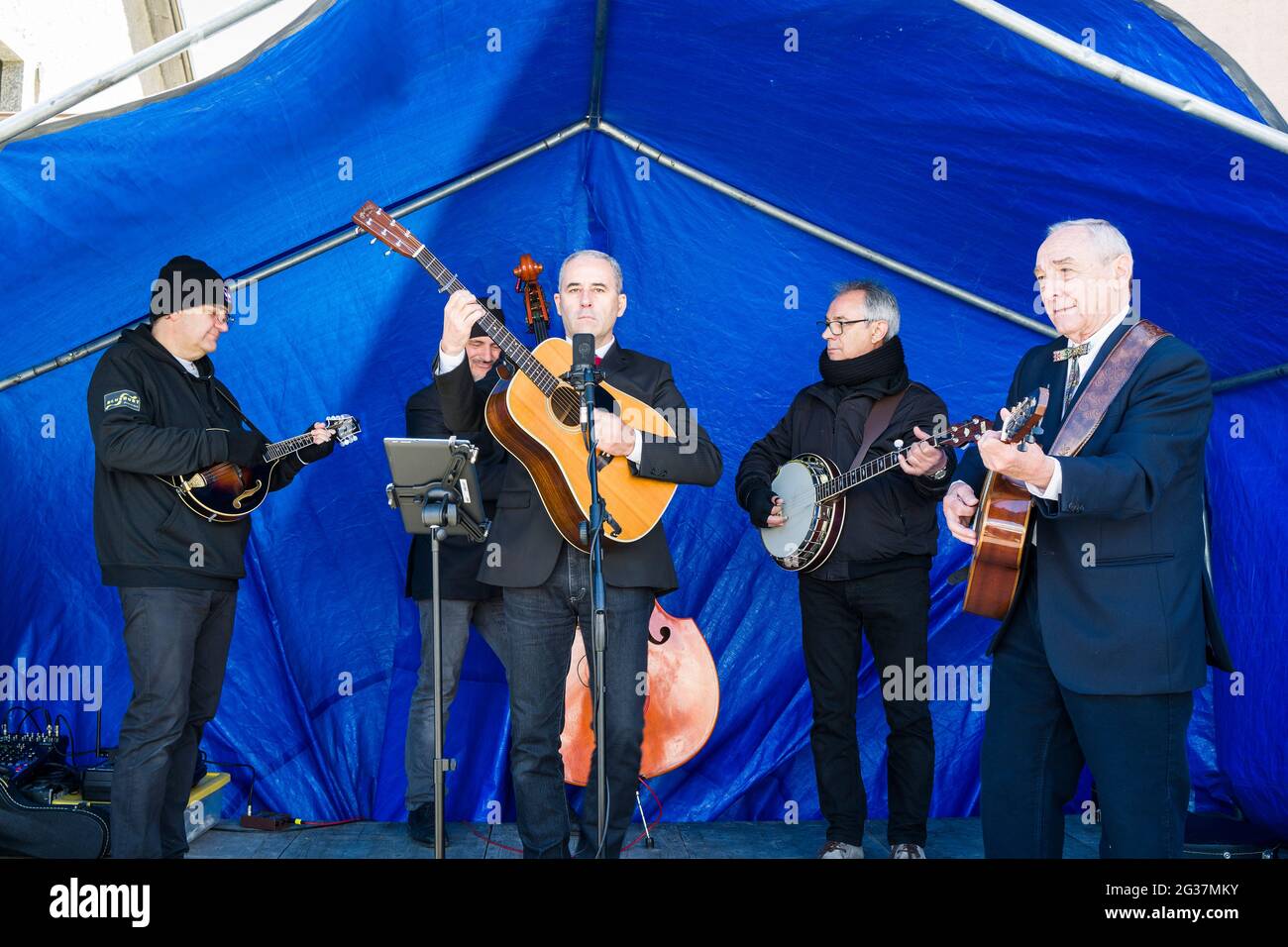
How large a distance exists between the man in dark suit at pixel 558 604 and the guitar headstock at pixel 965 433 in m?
0.74

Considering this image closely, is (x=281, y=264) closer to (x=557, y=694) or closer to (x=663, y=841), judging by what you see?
(x=557, y=694)

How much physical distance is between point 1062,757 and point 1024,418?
767mm

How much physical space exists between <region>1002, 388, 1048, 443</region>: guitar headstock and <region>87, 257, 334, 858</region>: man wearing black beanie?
2.25 metres

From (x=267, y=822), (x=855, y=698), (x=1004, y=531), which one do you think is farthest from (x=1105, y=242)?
(x=267, y=822)

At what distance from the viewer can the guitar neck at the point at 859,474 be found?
3.71 m

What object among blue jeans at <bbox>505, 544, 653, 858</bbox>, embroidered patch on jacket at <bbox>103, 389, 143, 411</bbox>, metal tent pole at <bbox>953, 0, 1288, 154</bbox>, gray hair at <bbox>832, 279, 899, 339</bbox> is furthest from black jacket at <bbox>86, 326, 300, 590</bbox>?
metal tent pole at <bbox>953, 0, 1288, 154</bbox>

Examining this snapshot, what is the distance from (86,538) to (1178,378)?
3837 mm

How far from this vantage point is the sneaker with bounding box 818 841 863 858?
379cm

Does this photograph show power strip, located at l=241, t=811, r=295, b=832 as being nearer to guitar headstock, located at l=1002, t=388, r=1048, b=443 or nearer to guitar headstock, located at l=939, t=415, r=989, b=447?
guitar headstock, located at l=939, t=415, r=989, b=447

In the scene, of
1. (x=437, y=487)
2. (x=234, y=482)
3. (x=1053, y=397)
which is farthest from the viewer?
(x=234, y=482)

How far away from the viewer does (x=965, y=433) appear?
3422 mm

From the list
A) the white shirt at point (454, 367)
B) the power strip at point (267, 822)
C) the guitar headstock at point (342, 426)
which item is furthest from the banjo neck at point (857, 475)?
the power strip at point (267, 822)

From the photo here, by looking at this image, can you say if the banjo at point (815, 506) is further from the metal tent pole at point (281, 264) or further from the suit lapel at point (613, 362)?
the metal tent pole at point (281, 264)

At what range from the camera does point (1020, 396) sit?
285 cm
